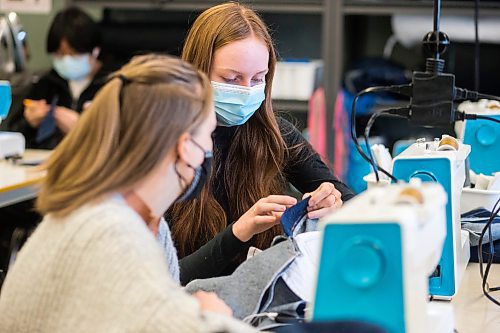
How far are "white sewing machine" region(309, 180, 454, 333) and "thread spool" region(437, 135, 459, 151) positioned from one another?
57 cm

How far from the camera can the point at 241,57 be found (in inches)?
66.1

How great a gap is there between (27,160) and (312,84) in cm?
130

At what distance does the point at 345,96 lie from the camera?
364 cm

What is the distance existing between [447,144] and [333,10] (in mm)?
2047

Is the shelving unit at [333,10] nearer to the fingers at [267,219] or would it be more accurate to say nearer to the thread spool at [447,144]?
the thread spool at [447,144]

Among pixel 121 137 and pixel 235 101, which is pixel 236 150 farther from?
pixel 121 137

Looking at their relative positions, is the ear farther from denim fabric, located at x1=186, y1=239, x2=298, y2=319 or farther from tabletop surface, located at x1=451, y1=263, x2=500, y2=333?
tabletop surface, located at x1=451, y1=263, x2=500, y2=333

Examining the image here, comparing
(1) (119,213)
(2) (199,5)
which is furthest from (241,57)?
(2) (199,5)

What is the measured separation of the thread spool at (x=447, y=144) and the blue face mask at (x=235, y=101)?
39 centimetres

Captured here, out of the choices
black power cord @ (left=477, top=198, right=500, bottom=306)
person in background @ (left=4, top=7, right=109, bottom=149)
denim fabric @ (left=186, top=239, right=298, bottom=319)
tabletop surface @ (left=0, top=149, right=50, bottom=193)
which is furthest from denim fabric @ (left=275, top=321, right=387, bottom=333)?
person in background @ (left=4, top=7, right=109, bottom=149)

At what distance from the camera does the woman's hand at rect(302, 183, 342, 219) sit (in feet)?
4.81

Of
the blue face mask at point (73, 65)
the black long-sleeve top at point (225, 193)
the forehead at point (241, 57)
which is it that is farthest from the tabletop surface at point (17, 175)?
the forehead at point (241, 57)

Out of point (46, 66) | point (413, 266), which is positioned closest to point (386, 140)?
point (46, 66)

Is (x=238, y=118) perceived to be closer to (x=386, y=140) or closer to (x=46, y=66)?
(x=386, y=140)
